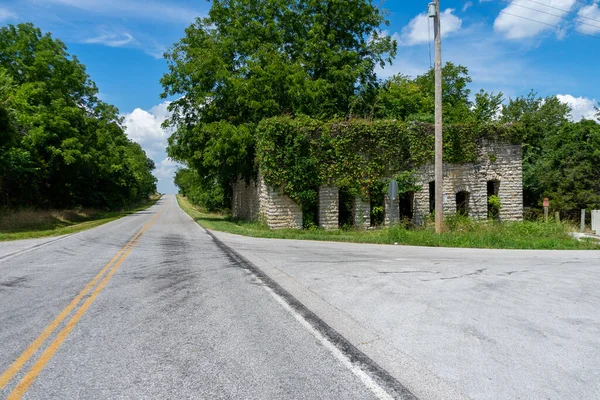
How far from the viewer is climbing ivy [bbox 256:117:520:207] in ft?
81.1

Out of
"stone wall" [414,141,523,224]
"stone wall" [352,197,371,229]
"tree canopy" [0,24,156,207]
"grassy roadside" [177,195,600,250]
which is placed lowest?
"grassy roadside" [177,195,600,250]

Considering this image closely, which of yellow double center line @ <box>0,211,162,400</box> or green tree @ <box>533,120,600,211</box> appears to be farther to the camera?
green tree @ <box>533,120,600,211</box>

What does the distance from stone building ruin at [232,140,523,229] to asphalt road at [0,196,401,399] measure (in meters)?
15.3

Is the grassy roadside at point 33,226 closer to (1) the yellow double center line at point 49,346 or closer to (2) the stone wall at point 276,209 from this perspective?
(2) the stone wall at point 276,209

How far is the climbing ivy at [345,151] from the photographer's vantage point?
2472 cm

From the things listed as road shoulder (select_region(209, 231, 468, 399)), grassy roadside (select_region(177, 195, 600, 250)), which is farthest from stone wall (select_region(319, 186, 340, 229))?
road shoulder (select_region(209, 231, 468, 399))

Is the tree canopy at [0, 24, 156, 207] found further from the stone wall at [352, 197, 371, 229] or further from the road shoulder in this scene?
the road shoulder

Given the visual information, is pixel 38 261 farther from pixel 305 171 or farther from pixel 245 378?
pixel 305 171

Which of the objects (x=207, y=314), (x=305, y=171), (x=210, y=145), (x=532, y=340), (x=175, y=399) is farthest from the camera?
(x=210, y=145)

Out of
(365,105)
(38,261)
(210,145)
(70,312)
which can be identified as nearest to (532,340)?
(70,312)

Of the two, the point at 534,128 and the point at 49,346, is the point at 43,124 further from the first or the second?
the point at 534,128

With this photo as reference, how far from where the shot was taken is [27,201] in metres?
36.9

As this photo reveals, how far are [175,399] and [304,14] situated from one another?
117ft

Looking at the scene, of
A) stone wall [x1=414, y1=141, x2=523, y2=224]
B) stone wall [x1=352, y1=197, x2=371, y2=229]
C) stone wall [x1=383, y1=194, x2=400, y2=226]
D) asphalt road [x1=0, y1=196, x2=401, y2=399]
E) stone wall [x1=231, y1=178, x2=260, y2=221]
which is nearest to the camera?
asphalt road [x1=0, y1=196, x2=401, y2=399]
